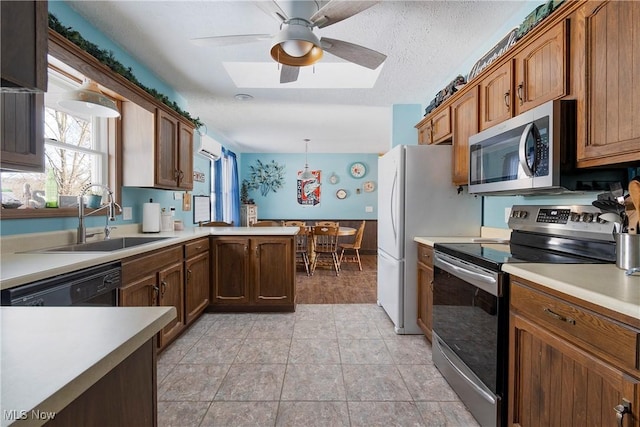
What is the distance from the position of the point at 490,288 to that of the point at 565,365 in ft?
1.42

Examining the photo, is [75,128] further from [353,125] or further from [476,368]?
[353,125]

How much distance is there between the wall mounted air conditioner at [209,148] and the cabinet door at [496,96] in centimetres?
374

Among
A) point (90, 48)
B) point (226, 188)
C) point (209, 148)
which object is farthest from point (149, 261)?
point (226, 188)

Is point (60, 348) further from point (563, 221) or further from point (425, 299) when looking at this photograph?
point (425, 299)

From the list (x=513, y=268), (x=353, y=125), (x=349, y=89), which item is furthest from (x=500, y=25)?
(x=353, y=125)

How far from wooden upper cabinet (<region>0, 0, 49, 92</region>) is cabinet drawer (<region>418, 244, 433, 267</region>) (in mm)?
2281

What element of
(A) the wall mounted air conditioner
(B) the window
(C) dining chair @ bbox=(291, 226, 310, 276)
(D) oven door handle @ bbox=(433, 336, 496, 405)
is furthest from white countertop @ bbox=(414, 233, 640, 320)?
(A) the wall mounted air conditioner

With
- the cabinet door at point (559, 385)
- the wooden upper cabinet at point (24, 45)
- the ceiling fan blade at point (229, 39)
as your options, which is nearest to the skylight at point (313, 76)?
the ceiling fan blade at point (229, 39)

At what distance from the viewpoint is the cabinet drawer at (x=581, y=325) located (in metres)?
0.84

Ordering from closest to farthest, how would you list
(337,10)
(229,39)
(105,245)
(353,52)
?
(337,10)
(229,39)
(353,52)
(105,245)

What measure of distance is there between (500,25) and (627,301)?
2.16 m

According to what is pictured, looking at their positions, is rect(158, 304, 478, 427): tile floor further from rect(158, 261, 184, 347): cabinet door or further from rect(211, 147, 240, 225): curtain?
rect(211, 147, 240, 225): curtain

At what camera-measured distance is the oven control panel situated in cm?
139

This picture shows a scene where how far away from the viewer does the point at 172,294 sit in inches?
94.3
